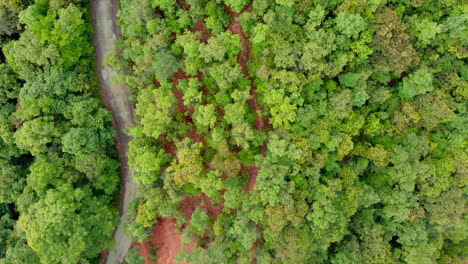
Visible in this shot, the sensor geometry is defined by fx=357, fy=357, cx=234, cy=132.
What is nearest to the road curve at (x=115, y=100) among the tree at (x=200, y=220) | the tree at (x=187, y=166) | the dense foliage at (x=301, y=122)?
the dense foliage at (x=301, y=122)

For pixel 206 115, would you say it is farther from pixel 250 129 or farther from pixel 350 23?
pixel 350 23

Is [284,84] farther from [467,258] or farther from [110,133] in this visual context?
[467,258]

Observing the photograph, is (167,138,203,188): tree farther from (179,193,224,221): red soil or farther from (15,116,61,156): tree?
(15,116,61,156): tree

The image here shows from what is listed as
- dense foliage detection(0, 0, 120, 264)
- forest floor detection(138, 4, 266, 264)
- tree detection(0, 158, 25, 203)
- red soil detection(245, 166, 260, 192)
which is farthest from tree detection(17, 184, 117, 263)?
red soil detection(245, 166, 260, 192)

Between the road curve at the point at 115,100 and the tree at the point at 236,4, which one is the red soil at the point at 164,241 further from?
the tree at the point at 236,4

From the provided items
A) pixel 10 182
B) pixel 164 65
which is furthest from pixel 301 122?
pixel 10 182

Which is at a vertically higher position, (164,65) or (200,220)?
(164,65)
